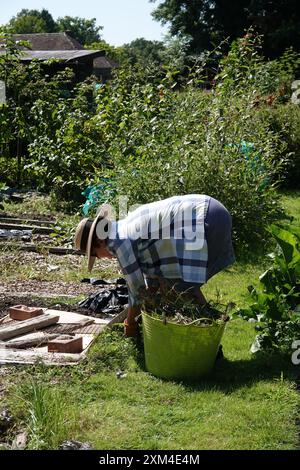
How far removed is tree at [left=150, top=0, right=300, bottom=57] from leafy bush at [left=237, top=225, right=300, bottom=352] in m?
22.6

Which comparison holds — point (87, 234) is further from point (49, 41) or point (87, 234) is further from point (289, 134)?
point (49, 41)

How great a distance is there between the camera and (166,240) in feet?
17.3

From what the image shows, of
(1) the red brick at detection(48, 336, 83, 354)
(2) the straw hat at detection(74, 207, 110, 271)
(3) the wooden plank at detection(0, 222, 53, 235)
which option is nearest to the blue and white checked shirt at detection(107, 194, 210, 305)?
(2) the straw hat at detection(74, 207, 110, 271)

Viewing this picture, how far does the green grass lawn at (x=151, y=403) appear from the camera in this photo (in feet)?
13.2

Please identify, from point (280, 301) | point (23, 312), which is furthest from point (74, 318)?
point (280, 301)

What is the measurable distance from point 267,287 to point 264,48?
1007 inches

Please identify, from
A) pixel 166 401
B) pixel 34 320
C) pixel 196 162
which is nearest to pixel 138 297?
pixel 166 401

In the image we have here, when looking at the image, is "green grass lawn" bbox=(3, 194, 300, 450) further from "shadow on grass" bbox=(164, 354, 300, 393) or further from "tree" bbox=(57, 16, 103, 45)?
"tree" bbox=(57, 16, 103, 45)

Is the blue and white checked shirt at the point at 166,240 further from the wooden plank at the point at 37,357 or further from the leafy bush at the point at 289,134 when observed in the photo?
the leafy bush at the point at 289,134

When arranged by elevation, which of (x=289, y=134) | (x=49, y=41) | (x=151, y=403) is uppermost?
(x=49, y=41)

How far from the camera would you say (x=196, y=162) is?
→ 28.3 ft

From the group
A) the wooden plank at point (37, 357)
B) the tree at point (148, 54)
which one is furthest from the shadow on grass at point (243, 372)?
the tree at point (148, 54)

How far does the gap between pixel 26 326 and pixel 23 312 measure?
12.7 inches
